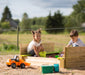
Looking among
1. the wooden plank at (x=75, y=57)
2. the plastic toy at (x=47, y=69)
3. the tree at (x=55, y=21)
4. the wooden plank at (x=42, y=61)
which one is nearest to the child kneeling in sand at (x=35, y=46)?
the wooden plank at (x=42, y=61)

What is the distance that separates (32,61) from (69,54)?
111 centimetres

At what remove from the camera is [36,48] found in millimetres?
5168

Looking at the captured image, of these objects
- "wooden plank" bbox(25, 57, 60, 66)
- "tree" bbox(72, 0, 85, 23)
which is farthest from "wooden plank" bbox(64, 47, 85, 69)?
"tree" bbox(72, 0, 85, 23)

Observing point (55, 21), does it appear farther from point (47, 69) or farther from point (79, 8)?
point (47, 69)

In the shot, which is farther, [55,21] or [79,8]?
[79,8]

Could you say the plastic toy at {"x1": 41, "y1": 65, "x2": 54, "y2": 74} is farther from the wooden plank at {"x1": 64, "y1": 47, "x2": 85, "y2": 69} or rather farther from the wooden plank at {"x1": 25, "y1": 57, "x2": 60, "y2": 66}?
the wooden plank at {"x1": 25, "y1": 57, "x2": 60, "y2": 66}

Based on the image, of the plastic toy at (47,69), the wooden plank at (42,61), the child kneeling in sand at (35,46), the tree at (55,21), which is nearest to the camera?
the plastic toy at (47,69)

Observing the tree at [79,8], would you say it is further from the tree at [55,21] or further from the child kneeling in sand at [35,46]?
the child kneeling in sand at [35,46]

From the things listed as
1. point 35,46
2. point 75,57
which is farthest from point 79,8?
point 75,57

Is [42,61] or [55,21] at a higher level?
[55,21]

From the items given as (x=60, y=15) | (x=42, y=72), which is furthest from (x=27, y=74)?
(x=60, y=15)

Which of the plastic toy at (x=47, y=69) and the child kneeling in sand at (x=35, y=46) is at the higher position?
the child kneeling in sand at (x=35, y=46)

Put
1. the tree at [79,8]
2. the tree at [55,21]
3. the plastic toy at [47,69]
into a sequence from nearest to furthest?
1. the plastic toy at [47,69]
2. the tree at [55,21]
3. the tree at [79,8]

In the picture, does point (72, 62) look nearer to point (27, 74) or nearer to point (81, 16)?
point (27, 74)
